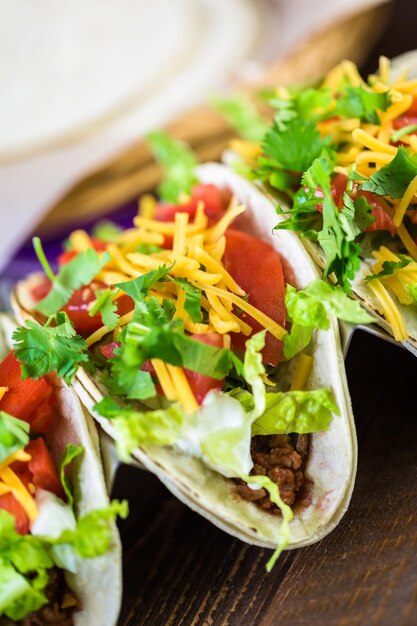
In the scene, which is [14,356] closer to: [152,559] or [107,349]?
[107,349]

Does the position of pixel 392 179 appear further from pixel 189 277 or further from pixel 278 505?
pixel 278 505

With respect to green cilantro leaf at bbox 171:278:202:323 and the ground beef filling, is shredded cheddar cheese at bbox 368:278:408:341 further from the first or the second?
green cilantro leaf at bbox 171:278:202:323

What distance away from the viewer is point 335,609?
194 centimetres

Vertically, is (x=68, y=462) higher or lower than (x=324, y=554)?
higher

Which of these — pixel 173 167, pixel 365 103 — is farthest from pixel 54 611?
pixel 173 167

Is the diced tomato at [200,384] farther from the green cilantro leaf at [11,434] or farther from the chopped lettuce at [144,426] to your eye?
the green cilantro leaf at [11,434]

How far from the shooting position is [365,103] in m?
2.66

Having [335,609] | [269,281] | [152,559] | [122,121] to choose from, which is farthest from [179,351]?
[122,121]

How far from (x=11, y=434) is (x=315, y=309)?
101 centimetres

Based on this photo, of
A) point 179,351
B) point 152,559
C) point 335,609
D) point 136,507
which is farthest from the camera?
point 136,507

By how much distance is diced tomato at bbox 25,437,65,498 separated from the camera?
2141 millimetres

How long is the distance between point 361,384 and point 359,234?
0.64 m

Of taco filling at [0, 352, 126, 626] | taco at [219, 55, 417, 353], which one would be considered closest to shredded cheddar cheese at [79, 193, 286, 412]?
taco at [219, 55, 417, 353]

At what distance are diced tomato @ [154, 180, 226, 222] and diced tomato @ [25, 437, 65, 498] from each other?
1.14 meters
